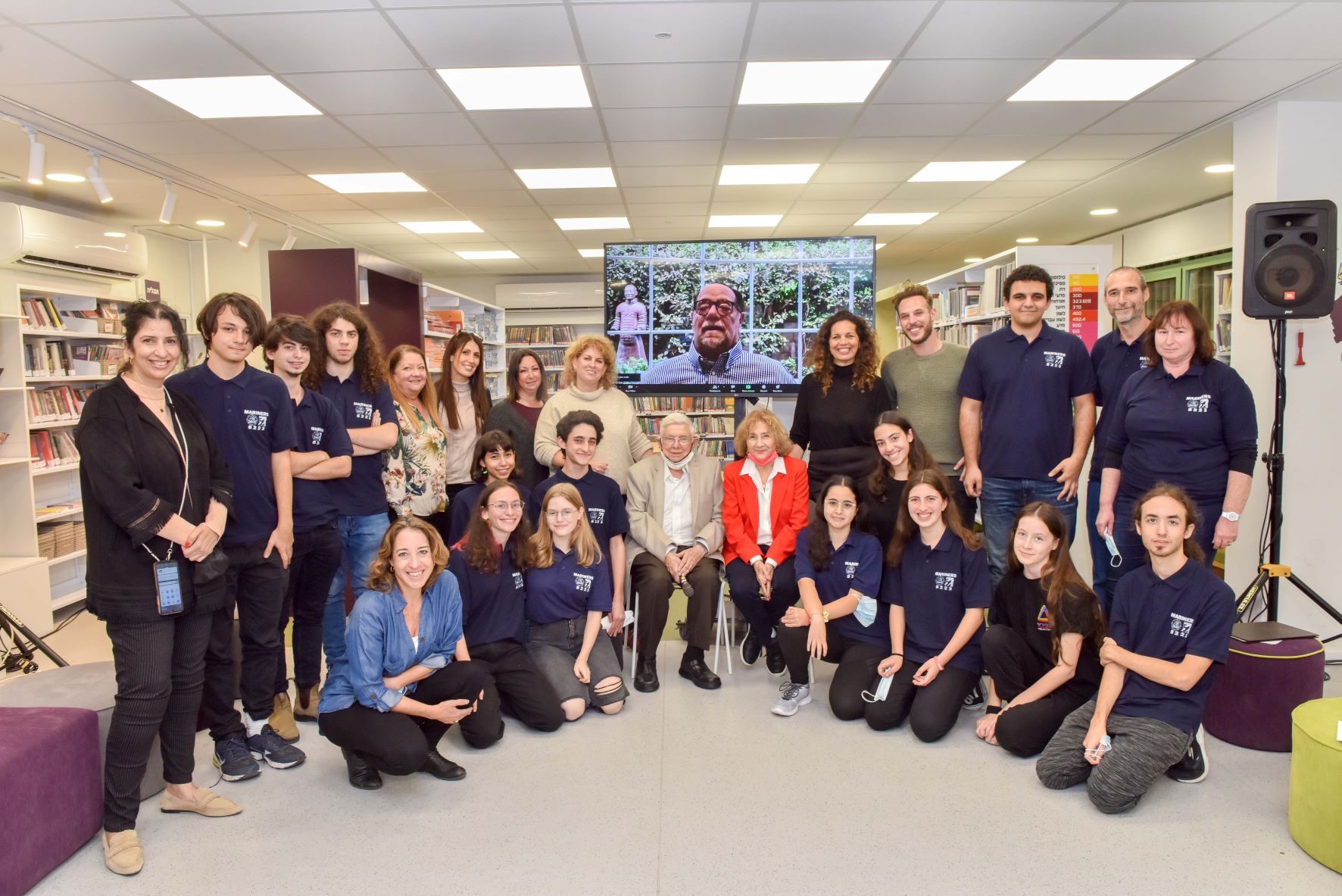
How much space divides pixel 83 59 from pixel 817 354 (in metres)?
3.57

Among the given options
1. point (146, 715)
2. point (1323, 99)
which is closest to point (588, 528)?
point (146, 715)

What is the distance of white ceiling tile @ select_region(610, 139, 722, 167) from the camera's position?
536 cm

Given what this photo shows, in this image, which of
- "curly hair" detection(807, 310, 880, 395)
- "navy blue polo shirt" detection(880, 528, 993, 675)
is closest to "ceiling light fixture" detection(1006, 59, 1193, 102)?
"curly hair" detection(807, 310, 880, 395)

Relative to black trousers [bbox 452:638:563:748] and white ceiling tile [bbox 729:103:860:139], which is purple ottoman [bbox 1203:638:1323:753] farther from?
white ceiling tile [bbox 729:103:860:139]

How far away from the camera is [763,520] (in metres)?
3.72

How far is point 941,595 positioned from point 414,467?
2195 millimetres

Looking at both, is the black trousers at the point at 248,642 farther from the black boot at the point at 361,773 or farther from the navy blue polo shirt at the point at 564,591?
the navy blue polo shirt at the point at 564,591

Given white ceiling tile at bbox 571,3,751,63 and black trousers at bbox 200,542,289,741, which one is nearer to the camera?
black trousers at bbox 200,542,289,741

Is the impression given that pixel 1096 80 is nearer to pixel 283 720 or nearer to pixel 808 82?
pixel 808 82

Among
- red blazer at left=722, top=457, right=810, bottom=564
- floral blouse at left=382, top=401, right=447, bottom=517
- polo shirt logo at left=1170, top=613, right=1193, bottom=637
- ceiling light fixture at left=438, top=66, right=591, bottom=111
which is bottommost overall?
polo shirt logo at left=1170, top=613, right=1193, bottom=637

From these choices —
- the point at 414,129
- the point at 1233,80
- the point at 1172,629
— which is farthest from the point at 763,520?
the point at 1233,80

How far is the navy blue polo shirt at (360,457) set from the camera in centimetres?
312

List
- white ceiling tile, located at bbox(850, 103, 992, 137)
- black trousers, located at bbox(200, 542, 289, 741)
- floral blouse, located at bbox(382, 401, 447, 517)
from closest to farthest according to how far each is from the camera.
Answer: black trousers, located at bbox(200, 542, 289, 741), floral blouse, located at bbox(382, 401, 447, 517), white ceiling tile, located at bbox(850, 103, 992, 137)

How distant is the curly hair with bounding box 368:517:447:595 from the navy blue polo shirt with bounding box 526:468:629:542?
84cm
